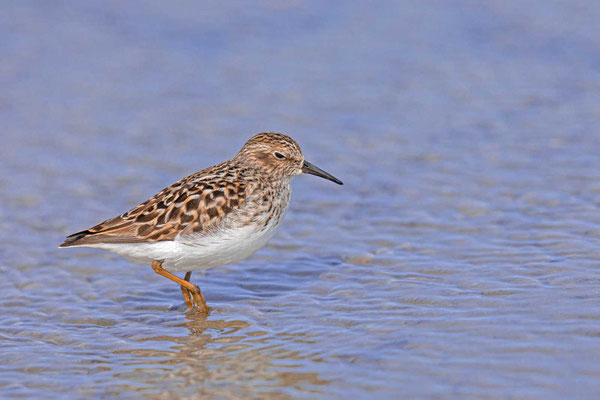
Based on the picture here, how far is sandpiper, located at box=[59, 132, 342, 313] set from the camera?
8523 mm

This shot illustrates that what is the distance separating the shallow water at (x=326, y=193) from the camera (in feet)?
23.6

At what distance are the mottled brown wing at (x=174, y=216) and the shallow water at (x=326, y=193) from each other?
0.80 metres

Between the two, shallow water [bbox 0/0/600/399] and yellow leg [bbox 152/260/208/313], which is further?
yellow leg [bbox 152/260/208/313]

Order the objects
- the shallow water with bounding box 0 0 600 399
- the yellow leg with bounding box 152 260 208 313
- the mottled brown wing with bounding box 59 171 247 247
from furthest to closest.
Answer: the yellow leg with bounding box 152 260 208 313, the mottled brown wing with bounding box 59 171 247 247, the shallow water with bounding box 0 0 600 399

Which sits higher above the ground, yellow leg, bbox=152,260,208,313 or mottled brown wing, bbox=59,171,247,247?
mottled brown wing, bbox=59,171,247,247

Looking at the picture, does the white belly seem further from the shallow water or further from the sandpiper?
the shallow water

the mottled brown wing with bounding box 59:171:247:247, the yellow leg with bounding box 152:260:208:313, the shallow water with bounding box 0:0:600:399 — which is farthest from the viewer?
the yellow leg with bounding box 152:260:208:313

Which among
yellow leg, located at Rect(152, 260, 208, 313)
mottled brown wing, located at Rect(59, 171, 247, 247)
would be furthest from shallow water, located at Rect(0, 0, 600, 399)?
mottled brown wing, located at Rect(59, 171, 247, 247)

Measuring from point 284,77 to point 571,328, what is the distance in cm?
927

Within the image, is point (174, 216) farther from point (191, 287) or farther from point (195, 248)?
point (191, 287)

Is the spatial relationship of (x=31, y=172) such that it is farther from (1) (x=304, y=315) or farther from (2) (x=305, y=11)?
(2) (x=305, y=11)

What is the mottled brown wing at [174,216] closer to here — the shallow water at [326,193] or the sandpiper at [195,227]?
the sandpiper at [195,227]

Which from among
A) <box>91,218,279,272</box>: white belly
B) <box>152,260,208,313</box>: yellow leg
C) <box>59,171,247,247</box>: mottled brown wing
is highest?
<box>59,171,247,247</box>: mottled brown wing

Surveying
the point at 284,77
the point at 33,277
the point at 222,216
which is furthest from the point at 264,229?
the point at 284,77
